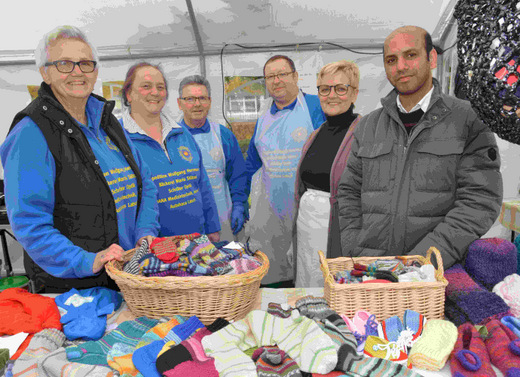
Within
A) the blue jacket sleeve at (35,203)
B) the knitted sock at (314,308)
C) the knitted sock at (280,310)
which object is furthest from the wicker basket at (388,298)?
the blue jacket sleeve at (35,203)

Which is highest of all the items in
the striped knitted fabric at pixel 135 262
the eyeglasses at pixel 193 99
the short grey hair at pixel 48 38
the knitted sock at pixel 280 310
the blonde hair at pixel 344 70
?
the short grey hair at pixel 48 38

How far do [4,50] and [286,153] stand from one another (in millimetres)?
2687

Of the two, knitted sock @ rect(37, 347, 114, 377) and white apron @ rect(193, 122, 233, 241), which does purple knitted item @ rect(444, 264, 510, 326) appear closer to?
knitted sock @ rect(37, 347, 114, 377)

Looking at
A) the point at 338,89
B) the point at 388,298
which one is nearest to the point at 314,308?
the point at 388,298

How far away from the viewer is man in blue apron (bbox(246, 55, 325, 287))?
2.79 meters

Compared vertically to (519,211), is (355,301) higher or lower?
higher

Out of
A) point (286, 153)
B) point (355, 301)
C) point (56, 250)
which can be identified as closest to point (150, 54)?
point (286, 153)

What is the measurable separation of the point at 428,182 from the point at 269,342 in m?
0.94

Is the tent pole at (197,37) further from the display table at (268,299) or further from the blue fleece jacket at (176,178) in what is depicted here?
the display table at (268,299)

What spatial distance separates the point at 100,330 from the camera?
112cm

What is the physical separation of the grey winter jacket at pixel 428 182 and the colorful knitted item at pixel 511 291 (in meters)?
0.19

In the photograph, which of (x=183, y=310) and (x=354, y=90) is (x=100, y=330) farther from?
(x=354, y=90)

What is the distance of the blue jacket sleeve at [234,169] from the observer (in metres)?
2.95

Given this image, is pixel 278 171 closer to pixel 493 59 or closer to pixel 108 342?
pixel 108 342
